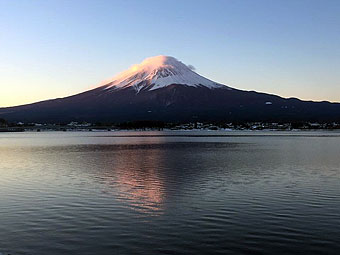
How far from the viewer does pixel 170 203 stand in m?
15.1

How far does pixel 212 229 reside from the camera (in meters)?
11.4

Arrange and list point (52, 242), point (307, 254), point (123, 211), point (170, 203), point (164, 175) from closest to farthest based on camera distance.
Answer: point (307, 254)
point (52, 242)
point (123, 211)
point (170, 203)
point (164, 175)

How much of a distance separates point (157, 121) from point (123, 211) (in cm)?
17945

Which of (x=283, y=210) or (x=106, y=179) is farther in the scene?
(x=106, y=179)

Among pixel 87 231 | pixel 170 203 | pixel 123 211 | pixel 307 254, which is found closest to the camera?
pixel 307 254

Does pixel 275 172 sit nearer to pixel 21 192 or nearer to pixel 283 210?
pixel 283 210

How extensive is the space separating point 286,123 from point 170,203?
180773 millimetres

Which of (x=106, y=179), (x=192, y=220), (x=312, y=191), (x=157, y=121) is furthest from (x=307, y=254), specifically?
(x=157, y=121)

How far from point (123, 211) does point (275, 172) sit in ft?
45.4

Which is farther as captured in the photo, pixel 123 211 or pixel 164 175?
pixel 164 175

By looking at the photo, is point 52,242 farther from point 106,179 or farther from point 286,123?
point 286,123

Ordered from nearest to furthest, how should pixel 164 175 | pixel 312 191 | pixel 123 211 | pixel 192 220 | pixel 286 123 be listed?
pixel 192 220, pixel 123 211, pixel 312 191, pixel 164 175, pixel 286 123

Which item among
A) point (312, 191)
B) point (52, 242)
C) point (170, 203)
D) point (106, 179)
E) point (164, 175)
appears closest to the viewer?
point (52, 242)

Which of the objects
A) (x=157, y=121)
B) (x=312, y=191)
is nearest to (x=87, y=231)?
(x=312, y=191)
